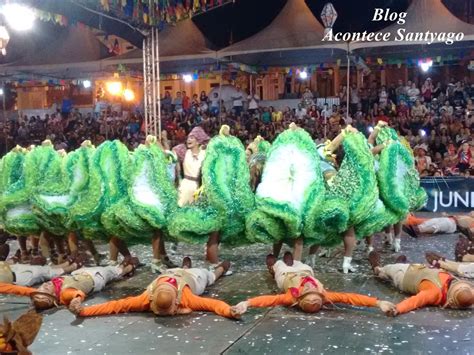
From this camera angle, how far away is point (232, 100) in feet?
51.5

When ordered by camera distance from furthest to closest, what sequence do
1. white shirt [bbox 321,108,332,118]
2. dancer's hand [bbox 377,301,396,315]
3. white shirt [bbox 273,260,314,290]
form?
white shirt [bbox 321,108,332,118] < white shirt [bbox 273,260,314,290] < dancer's hand [bbox 377,301,396,315]

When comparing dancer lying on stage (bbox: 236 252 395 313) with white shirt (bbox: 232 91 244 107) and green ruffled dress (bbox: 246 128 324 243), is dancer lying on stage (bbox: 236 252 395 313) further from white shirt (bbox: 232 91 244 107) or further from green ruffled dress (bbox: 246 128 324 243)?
white shirt (bbox: 232 91 244 107)

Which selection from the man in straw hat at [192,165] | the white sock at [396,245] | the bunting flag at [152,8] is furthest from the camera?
the bunting flag at [152,8]

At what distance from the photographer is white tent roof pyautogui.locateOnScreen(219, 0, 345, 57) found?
38.8 feet

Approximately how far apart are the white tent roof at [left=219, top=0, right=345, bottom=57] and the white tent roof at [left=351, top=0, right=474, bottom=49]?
3.32 ft

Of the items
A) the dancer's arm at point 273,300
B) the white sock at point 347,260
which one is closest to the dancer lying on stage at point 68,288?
the dancer's arm at point 273,300

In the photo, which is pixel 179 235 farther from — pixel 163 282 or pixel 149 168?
pixel 163 282

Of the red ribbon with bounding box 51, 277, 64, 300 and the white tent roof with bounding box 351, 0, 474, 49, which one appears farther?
the white tent roof with bounding box 351, 0, 474, 49

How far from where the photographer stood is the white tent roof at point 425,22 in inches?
431

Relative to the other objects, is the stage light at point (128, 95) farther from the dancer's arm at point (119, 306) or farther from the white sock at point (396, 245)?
the dancer's arm at point (119, 306)

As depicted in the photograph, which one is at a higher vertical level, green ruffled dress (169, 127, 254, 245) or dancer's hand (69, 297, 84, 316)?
green ruffled dress (169, 127, 254, 245)

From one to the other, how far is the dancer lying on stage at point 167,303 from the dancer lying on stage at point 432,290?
128 cm

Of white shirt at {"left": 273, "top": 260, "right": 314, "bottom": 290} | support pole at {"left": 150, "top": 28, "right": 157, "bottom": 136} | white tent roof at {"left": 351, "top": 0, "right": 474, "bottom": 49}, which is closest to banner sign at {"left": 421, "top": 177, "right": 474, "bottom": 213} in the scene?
white tent roof at {"left": 351, "top": 0, "right": 474, "bottom": 49}

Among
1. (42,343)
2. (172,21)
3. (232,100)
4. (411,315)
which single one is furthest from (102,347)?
(232,100)
